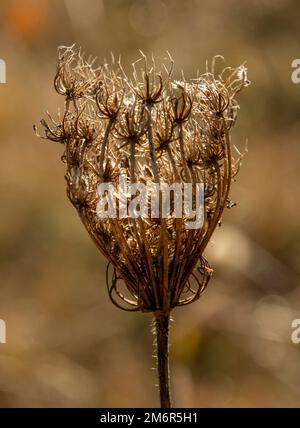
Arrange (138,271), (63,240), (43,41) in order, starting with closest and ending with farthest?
(138,271) → (63,240) → (43,41)

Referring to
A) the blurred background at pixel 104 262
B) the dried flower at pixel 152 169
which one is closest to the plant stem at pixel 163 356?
the dried flower at pixel 152 169

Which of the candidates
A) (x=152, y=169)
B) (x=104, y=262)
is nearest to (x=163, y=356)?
(x=152, y=169)

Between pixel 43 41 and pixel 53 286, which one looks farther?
pixel 43 41

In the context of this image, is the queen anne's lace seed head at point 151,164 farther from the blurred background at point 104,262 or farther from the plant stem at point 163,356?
the blurred background at point 104,262

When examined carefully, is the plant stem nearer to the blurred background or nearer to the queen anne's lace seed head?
the queen anne's lace seed head
